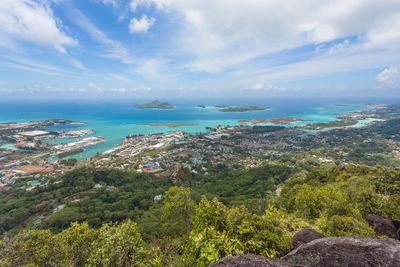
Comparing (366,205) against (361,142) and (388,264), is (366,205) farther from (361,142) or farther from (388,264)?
(361,142)

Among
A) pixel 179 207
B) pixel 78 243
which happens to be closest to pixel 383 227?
pixel 179 207

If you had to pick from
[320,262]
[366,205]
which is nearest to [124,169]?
[366,205]

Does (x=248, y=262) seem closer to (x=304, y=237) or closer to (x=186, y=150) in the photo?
(x=304, y=237)

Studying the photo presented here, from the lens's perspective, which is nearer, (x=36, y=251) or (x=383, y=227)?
(x=36, y=251)

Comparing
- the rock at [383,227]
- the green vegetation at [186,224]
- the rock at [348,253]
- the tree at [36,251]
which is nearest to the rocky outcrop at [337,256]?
the rock at [348,253]

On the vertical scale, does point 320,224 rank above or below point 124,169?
above

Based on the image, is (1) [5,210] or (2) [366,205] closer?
(2) [366,205]

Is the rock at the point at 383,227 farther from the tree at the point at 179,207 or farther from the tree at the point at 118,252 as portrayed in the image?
the tree at the point at 118,252
